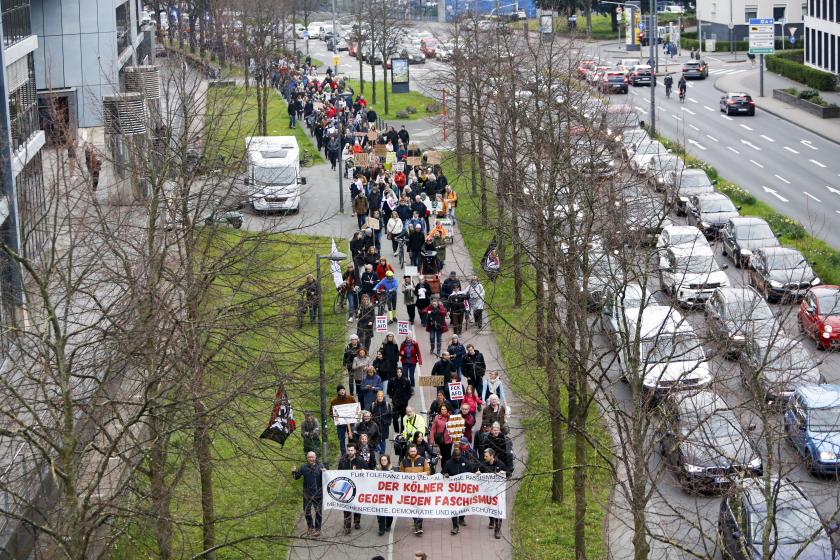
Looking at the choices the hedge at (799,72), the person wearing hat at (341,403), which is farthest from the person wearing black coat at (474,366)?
the hedge at (799,72)

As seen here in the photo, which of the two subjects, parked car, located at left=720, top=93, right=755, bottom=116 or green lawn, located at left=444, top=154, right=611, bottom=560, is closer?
green lawn, located at left=444, top=154, right=611, bottom=560

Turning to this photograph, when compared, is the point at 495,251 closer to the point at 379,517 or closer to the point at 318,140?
the point at 379,517

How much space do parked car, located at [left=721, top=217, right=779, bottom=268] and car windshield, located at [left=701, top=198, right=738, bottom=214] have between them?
268 centimetres

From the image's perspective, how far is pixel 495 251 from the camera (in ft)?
107

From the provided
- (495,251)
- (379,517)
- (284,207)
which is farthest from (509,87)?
(379,517)

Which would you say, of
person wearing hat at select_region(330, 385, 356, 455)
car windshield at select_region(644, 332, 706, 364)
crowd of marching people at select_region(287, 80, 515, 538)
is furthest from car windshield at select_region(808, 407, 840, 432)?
person wearing hat at select_region(330, 385, 356, 455)

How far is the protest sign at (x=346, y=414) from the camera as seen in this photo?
25531mm

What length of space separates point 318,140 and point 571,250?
39204 mm

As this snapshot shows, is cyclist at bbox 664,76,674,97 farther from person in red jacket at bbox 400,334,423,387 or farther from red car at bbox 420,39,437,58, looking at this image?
person in red jacket at bbox 400,334,423,387

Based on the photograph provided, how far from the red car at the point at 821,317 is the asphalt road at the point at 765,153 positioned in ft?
24.0

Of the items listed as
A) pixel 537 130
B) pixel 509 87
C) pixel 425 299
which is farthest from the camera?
pixel 509 87

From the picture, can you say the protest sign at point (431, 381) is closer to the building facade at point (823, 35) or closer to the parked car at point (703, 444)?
the parked car at point (703, 444)

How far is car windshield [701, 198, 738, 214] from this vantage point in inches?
1740

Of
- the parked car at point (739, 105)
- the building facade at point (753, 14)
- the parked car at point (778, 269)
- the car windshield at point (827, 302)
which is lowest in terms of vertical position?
the car windshield at point (827, 302)
